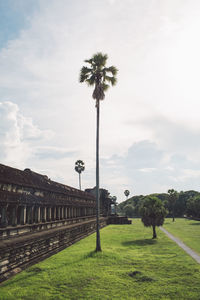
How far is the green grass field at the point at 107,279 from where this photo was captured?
10133 mm

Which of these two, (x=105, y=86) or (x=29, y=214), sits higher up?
(x=105, y=86)

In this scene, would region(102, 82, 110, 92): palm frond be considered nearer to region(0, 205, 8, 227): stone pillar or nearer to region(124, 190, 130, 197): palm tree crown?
region(0, 205, 8, 227): stone pillar

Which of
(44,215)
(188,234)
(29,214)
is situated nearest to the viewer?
(29,214)

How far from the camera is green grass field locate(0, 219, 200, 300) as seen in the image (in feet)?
33.2

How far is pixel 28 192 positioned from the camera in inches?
634

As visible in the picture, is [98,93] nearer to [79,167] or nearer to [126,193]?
[79,167]

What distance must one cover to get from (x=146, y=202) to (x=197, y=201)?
47.2 metres

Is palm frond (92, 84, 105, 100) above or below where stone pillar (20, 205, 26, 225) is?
above

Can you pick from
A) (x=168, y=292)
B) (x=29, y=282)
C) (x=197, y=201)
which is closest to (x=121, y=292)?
Result: (x=168, y=292)

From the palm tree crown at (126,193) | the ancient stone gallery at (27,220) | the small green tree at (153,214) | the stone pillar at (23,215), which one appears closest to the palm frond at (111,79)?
the ancient stone gallery at (27,220)

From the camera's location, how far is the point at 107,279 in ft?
39.6

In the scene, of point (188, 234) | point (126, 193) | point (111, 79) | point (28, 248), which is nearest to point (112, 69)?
point (111, 79)

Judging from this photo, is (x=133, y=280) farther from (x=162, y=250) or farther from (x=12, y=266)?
(x=162, y=250)

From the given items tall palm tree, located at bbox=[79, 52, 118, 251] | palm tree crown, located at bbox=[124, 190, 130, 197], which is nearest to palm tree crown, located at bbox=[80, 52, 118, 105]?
tall palm tree, located at bbox=[79, 52, 118, 251]
